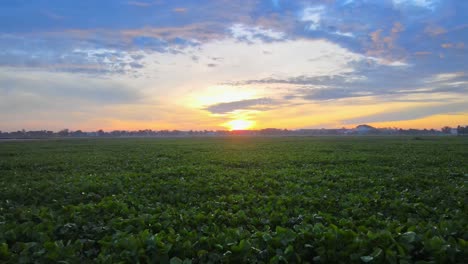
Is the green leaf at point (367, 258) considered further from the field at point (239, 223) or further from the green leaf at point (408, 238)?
the green leaf at point (408, 238)

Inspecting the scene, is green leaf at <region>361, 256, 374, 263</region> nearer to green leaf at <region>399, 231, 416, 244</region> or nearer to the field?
the field

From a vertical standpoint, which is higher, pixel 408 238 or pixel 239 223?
pixel 408 238

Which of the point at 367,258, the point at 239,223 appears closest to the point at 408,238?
the point at 367,258

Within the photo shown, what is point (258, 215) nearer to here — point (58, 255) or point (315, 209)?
point (315, 209)

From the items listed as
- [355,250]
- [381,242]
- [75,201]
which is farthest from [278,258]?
[75,201]

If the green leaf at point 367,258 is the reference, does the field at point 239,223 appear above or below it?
below

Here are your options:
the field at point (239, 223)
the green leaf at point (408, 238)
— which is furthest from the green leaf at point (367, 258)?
the green leaf at point (408, 238)

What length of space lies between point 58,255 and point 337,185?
1016 cm

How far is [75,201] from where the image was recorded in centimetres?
1004

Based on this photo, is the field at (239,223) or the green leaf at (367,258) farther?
the field at (239,223)

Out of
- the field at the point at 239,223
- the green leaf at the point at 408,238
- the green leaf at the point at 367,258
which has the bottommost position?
the field at the point at 239,223

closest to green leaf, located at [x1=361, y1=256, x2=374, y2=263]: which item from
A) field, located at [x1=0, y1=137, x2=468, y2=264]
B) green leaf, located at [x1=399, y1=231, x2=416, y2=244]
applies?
field, located at [x1=0, y1=137, x2=468, y2=264]

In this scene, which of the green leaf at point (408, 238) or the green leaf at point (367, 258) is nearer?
the green leaf at point (367, 258)

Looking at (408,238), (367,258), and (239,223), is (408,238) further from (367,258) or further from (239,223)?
(239,223)
